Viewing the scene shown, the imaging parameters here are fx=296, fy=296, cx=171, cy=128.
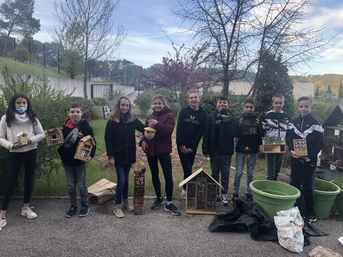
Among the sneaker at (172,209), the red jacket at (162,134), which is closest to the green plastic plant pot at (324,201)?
the sneaker at (172,209)

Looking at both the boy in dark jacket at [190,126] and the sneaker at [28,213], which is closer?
the sneaker at [28,213]

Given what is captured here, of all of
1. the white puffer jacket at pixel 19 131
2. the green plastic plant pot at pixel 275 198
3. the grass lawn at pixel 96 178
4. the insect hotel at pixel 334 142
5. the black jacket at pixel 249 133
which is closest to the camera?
the green plastic plant pot at pixel 275 198

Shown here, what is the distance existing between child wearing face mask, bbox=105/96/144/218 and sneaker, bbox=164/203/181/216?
2.24 ft

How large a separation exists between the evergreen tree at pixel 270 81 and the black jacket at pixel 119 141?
5.21 meters

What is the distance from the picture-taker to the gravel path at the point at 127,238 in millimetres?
3451

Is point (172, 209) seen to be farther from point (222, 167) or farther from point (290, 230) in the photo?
point (290, 230)

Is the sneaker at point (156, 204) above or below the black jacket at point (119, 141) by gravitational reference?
below

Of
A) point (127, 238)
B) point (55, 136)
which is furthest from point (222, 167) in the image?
point (55, 136)

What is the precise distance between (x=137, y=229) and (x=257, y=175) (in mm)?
3751

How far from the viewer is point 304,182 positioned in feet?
14.3

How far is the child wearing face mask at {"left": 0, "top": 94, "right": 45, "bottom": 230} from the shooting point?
4004 mm

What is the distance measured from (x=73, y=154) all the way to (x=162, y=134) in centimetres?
132

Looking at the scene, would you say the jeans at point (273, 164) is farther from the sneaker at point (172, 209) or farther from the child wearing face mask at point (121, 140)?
the child wearing face mask at point (121, 140)

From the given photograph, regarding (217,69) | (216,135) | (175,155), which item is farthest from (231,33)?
(216,135)
